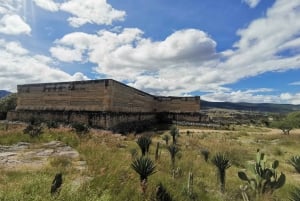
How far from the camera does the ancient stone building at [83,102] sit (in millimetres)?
22328


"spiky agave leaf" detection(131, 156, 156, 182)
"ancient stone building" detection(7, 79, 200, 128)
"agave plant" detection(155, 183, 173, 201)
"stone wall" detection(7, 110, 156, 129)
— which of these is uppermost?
"ancient stone building" detection(7, 79, 200, 128)

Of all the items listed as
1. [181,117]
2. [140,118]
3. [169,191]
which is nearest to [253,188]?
[169,191]

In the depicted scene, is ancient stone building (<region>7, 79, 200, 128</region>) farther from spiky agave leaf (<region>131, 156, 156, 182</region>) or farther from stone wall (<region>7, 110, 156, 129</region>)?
spiky agave leaf (<region>131, 156, 156, 182</region>)

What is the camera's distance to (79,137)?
1410 cm

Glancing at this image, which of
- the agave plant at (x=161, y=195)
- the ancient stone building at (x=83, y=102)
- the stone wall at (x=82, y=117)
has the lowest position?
the agave plant at (x=161, y=195)

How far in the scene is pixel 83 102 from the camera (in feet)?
78.6

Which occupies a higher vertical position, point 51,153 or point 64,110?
point 64,110

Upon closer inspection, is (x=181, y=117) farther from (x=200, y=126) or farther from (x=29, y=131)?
(x=29, y=131)

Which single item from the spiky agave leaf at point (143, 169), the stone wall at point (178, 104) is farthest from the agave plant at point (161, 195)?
the stone wall at point (178, 104)

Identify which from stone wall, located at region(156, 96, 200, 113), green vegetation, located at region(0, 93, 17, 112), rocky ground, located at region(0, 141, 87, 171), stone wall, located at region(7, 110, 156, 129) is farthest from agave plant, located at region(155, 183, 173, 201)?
green vegetation, located at region(0, 93, 17, 112)

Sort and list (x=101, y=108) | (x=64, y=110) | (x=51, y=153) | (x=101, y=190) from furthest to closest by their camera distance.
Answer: (x=64, y=110)
(x=101, y=108)
(x=51, y=153)
(x=101, y=190)

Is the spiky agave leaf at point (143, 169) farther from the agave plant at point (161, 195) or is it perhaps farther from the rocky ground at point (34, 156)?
the rocky ground at point (34, 156)

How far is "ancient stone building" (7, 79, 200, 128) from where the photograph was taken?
73.3ft

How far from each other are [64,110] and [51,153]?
50.9 ft
